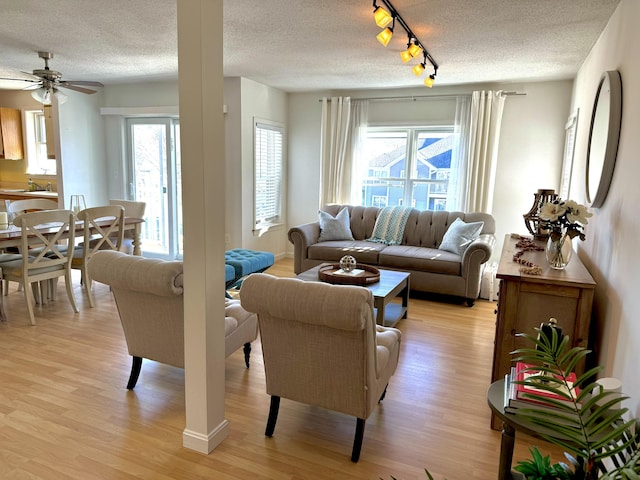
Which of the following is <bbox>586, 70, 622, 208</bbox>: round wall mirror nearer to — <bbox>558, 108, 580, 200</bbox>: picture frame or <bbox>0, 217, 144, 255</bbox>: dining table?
<bbox>558, 108, 580, 200</bbox>: picture frame

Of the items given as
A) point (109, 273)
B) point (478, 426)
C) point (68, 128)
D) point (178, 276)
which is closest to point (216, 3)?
point (178, 276)

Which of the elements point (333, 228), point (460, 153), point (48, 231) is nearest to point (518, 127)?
point (460, 153)

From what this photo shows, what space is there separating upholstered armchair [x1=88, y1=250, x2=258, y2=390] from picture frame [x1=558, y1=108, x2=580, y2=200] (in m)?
3.62

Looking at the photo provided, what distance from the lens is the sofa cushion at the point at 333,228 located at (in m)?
5.53

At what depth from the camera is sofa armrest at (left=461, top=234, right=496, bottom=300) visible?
439 centimetres

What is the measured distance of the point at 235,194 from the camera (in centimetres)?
565

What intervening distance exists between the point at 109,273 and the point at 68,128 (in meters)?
4.44

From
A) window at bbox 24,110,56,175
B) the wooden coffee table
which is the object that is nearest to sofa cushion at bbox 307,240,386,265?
the wooden coffee table

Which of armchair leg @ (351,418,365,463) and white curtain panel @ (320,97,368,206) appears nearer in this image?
armchair leg @ (351,418,365,463)

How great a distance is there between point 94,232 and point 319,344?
3463 mm

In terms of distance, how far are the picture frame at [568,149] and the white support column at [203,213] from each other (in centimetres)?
367

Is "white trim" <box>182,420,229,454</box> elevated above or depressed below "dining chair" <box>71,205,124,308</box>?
below

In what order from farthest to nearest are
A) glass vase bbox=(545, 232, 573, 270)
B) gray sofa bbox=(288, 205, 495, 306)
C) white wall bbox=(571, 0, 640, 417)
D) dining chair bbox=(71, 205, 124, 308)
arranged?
gray sofa bbox=(288, 205, 495, 306)
dining chair bbox=(71, 205, 124, 308)
glass vase bbox=(545, 232, 573, 270)
white wall bbox=(571, 0, 640, 417)

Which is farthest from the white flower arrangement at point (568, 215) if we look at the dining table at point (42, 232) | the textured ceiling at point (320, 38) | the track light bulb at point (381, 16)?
the dining table at point (42, 232)
